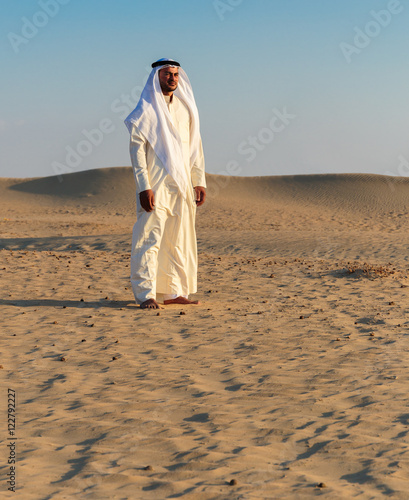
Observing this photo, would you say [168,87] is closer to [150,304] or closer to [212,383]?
[150,304]

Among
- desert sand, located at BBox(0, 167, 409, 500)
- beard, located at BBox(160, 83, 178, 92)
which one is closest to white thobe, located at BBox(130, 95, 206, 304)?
beard, located at BBox(160, 83, 178, 92)

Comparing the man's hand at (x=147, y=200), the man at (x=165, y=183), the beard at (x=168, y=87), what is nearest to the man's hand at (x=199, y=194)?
the man at (x=165, y=183)

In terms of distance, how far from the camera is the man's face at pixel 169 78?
265 inches

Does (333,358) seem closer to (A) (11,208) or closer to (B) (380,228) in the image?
(B) (380,228)

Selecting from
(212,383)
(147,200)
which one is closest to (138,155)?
(147,200)

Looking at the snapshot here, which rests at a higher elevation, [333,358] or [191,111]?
[191,111]

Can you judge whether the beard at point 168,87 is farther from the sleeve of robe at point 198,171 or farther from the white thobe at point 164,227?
the sleeve of robe at point 198,171

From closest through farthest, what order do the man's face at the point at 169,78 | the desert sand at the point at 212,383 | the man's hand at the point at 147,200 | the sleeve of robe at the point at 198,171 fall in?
1. the desert sand at the point at 212,383
2. the man's hand at the point at 147,200
3. the man's face at the point at 169,78
4. the sleeve of robe at the point at 198,171

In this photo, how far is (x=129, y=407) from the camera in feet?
13.0

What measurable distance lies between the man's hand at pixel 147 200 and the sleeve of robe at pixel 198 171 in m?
0.78

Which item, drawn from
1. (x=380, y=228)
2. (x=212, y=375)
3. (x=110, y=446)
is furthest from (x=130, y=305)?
(x=380, y=228)

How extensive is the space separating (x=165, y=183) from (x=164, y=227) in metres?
0.49

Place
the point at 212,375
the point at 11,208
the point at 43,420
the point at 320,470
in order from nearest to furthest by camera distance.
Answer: the point at 320,470 < the point at 43,420 < the point at 212,375 < the point at 11,208

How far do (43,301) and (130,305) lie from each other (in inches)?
45.5
